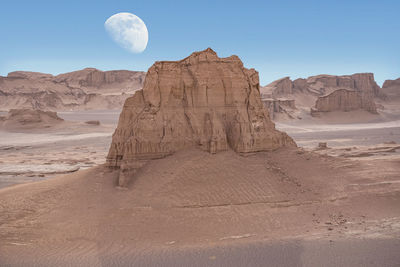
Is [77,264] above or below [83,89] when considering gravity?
below

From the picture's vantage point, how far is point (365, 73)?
92188 millimetres

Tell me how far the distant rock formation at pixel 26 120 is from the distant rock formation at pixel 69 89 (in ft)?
112

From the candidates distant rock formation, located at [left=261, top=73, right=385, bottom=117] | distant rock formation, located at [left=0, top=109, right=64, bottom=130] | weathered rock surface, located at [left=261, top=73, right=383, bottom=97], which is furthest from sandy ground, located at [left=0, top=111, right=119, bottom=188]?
weathered rock surface, located at [left=261, top=73, right=383, bottom=97]

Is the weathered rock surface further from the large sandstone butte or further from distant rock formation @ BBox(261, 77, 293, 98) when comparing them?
the large sandstone butte

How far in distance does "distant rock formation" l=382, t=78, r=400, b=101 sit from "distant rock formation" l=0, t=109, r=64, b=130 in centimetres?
9002

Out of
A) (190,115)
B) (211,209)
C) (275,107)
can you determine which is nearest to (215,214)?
(211,209)

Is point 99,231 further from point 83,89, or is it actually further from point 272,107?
point 83,89

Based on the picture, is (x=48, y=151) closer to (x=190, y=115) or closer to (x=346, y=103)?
(x=190, y=115)

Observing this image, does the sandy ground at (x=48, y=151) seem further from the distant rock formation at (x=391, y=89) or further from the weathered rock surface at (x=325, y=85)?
the distant rock formation at (x=391, y=89)

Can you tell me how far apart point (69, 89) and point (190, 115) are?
296ft

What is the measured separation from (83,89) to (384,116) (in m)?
81.0

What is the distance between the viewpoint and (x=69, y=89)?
91312 millimetres

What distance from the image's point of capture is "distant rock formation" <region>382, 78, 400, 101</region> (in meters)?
92.1

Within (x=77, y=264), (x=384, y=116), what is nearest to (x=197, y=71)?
(x=77, y=264)
